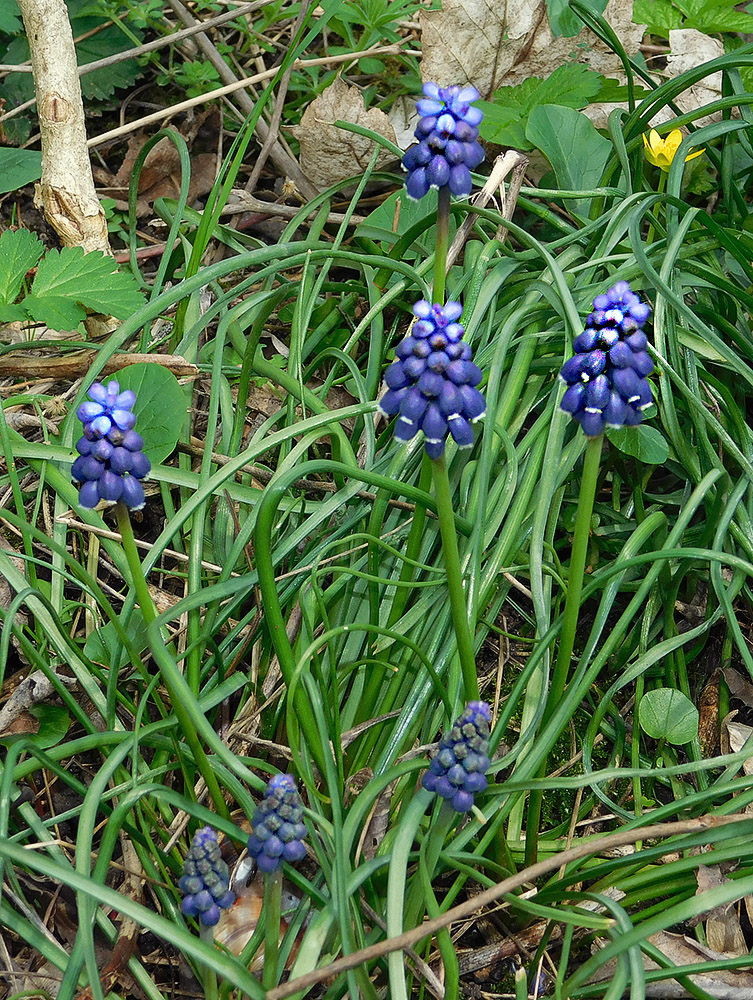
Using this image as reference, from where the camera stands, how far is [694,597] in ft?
7.27

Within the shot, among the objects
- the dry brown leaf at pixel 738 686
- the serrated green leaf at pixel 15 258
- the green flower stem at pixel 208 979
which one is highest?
the serrated green leaf at pixel 15 258

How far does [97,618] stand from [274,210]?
1.56m

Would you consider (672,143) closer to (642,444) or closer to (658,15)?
(658,15)

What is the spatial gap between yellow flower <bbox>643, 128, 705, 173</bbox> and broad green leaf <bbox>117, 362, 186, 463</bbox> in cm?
141

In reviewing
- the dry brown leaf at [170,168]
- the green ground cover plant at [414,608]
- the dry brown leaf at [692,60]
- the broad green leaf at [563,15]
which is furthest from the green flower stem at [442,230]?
the dry brown leaf at [170,168]

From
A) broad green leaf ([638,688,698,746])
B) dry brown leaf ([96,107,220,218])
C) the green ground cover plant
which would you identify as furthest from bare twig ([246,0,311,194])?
broad green leaf ([638,688,698,746])

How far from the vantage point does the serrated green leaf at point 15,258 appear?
2.40 metres

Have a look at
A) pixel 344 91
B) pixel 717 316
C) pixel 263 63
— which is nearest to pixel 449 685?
pixel 717 316

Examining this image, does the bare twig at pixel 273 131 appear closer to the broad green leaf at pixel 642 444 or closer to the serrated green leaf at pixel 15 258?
the serrated green leaf at pixel 15 258

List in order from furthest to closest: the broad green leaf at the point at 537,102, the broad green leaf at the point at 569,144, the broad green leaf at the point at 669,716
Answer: the broad green leaf at the point at 537,102 < the broad green leaf at the point at 569,144 < the broad green leaf at the point at 669,716

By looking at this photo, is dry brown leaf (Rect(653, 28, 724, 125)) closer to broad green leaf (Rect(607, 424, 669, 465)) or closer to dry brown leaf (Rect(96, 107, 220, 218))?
broad green leaf (Rect(607, 424, 669, 465))

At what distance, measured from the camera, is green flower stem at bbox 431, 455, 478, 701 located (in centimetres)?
139

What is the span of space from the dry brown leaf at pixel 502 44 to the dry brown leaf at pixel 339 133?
0.25 m

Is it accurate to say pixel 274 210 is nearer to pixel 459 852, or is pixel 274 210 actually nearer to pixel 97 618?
pixel 97 618
